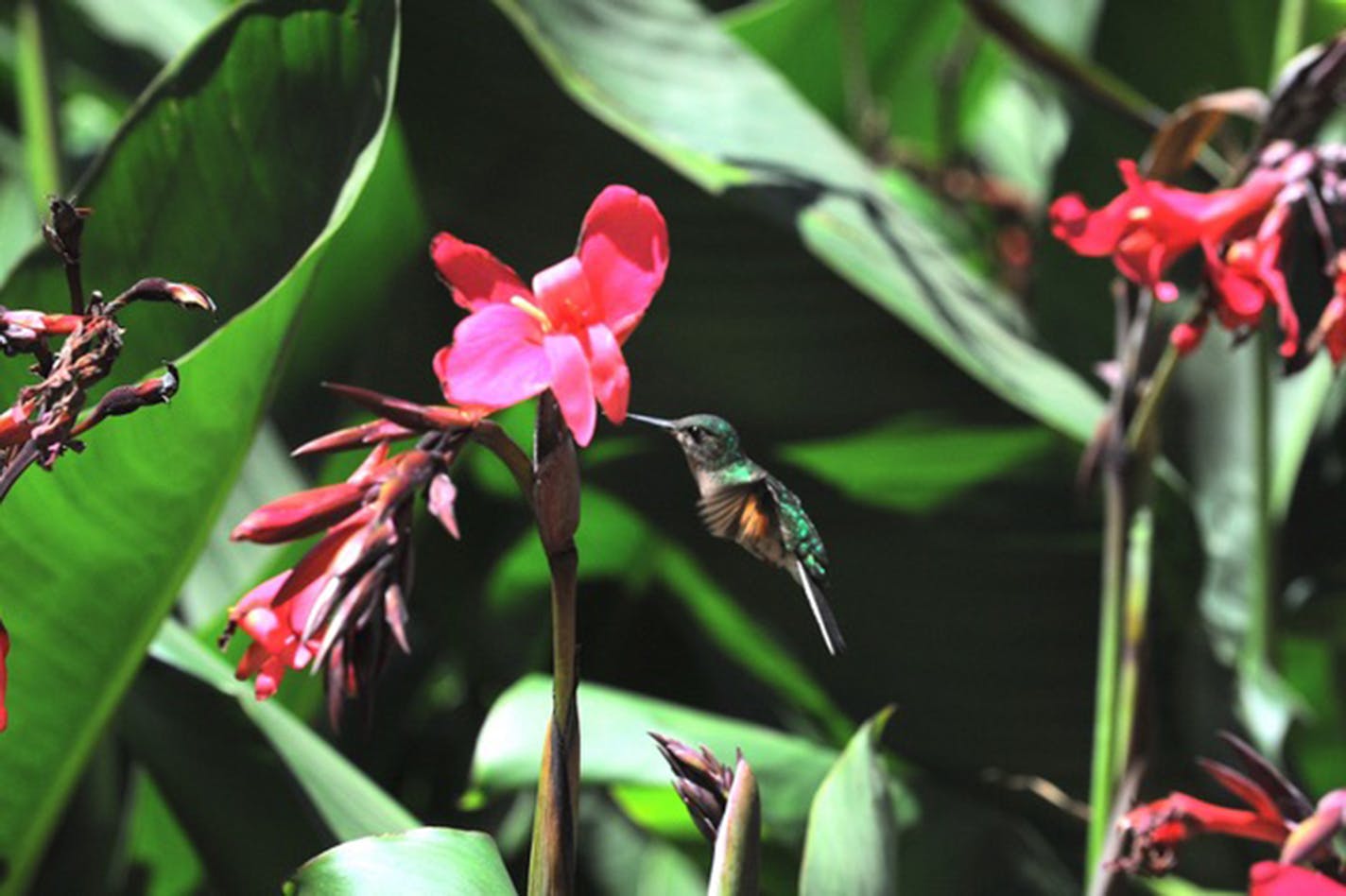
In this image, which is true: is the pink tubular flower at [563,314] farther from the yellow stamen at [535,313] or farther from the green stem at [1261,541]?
the green stem at [1261,541]

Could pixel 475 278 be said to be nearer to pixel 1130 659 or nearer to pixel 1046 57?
pixel 1130 659

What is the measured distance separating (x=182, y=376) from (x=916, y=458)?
436 mm

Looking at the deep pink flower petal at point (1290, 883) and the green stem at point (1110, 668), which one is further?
the green stem at point (1110, 668)

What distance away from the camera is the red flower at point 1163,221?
627mm

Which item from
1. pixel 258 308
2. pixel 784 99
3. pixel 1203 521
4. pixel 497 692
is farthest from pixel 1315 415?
pixel 258 308

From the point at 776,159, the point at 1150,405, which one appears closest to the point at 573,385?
the point at 1150,405

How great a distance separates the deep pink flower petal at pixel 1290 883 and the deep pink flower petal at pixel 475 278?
0.73 feet

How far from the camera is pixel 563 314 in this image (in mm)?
429

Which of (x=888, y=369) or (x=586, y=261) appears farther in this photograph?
(x=888, y=369)

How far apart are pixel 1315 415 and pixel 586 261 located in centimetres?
71

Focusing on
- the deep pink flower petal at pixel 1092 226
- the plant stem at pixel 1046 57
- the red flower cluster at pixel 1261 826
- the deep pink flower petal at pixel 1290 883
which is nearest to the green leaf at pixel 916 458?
the plant stem at pixel 1046 57

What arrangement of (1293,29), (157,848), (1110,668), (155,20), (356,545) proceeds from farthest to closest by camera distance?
(155,20), (1293,29), (157,848), (1110,668), (356,545)

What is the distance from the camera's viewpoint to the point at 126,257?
736 millimetres

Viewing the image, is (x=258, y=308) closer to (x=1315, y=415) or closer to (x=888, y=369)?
(x=888, y=369)
